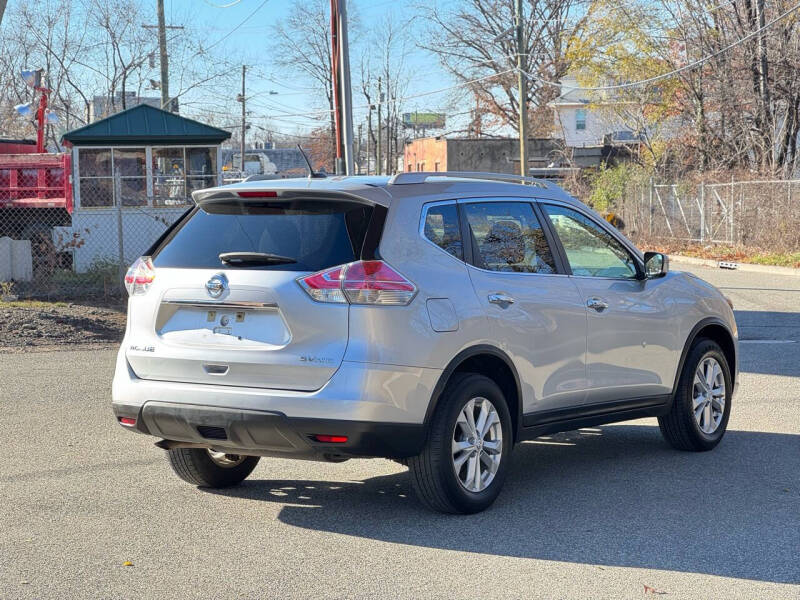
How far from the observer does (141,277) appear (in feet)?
20.0

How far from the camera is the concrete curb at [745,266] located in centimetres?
2484

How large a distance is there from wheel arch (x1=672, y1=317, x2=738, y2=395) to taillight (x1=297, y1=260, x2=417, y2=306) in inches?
110

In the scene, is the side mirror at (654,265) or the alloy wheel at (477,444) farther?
the side mirror at (654,265)

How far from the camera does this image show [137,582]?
193 inches

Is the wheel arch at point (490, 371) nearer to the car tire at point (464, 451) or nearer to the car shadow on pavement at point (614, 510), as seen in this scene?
the car tire at point (464, 451)

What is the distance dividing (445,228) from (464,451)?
1.23m

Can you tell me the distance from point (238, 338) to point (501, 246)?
1.72 metres

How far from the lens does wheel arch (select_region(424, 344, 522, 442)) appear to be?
5773 mm

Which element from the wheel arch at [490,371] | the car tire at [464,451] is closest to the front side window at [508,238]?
the wheel arch at [490,371]

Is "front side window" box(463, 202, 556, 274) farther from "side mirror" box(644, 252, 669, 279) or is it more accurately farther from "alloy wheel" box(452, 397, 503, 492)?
"side mirror" box(644, 252, 669, 279)

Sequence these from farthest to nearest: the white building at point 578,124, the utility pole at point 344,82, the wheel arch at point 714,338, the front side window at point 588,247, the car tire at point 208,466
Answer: the white building at point 578,124
the utility pole at point 344,82
the wheel arch at point 714,338
the front side window at point 588,247
the car tire at point 208,466

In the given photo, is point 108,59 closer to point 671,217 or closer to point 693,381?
point 671,217

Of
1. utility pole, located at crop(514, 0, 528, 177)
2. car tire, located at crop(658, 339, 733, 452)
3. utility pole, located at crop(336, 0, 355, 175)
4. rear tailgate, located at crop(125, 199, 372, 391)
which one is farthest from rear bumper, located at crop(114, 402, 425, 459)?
utility pole, located at crop(514, 0, 528, 177)

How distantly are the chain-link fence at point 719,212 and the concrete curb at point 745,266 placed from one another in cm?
137
